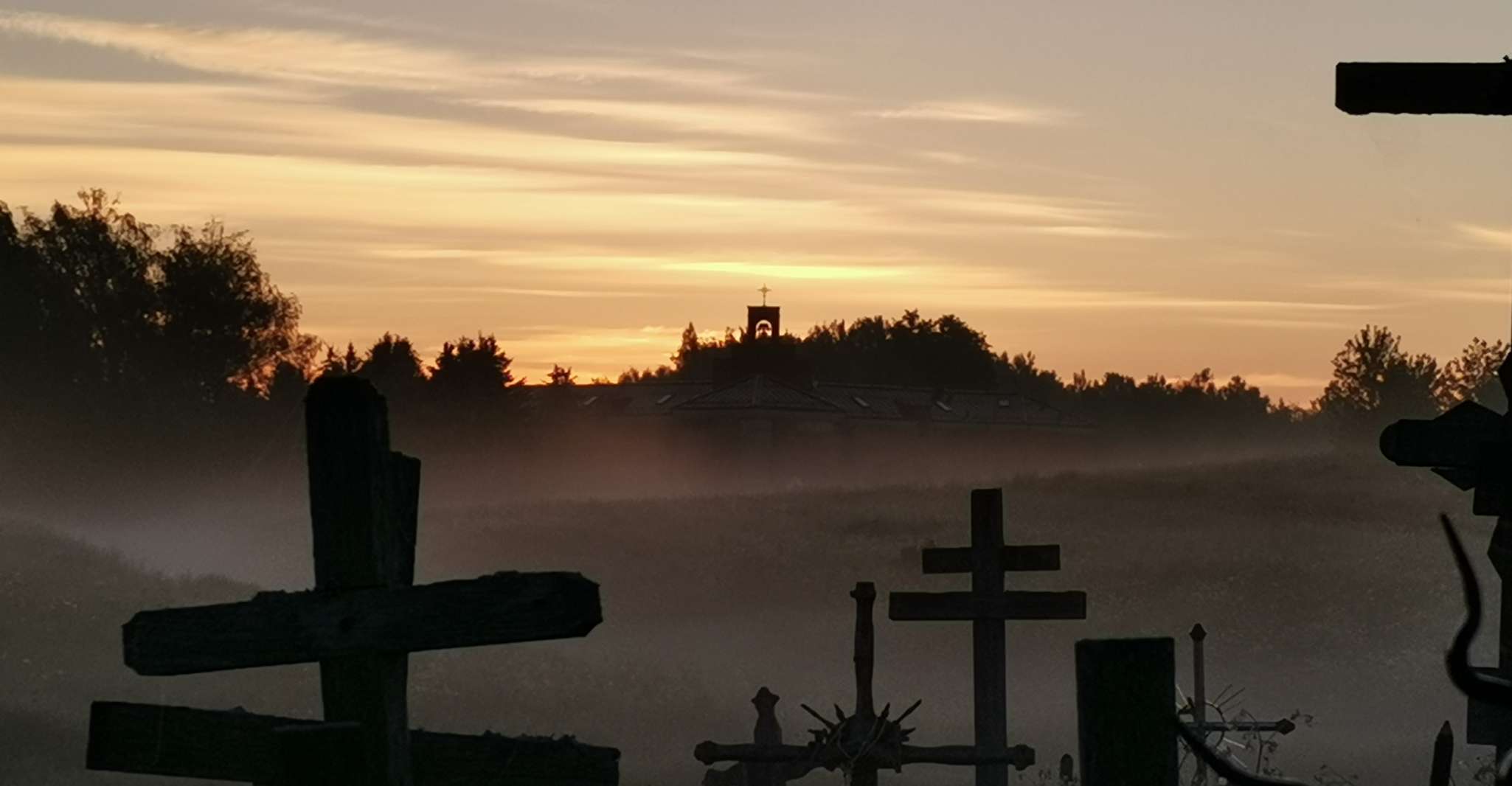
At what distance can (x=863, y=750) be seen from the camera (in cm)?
1784

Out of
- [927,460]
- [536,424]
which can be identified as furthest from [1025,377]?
[536,424]

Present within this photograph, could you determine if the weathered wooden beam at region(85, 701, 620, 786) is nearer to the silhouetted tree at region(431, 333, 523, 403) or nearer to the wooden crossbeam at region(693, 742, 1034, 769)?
the wooden crossbeam at region(693, 742, 1034, 769)

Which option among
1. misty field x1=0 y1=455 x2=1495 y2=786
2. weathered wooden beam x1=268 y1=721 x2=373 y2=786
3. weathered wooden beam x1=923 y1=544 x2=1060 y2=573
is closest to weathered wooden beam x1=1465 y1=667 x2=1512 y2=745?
weathered wooden beam x1=268 y1=721 x2=373 y2=786

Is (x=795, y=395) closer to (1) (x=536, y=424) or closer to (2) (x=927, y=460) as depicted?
(2) (x=927, y=460)

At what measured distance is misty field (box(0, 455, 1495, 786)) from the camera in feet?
99.7

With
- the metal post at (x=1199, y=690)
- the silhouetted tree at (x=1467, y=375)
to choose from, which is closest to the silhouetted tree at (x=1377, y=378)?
the silhouetted tree at (x=1467, y=375)

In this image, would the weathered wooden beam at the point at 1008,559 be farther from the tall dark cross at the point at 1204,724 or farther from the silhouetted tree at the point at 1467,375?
the silhouetted tree at the point at 1467,375

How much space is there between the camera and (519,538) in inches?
2442

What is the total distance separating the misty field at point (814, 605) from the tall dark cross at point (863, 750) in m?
3.24

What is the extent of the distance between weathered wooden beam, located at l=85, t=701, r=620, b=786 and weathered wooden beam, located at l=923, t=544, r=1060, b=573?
12.6 meters

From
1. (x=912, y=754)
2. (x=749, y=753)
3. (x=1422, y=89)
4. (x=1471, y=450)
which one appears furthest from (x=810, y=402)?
(x=1422, y=89)

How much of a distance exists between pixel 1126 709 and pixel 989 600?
14.5 m

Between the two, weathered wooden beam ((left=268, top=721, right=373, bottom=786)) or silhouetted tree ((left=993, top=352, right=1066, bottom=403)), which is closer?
weathered wooden beam ((left=268, top=721, right=373, bottom=786))

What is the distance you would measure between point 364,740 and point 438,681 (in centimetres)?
2647
